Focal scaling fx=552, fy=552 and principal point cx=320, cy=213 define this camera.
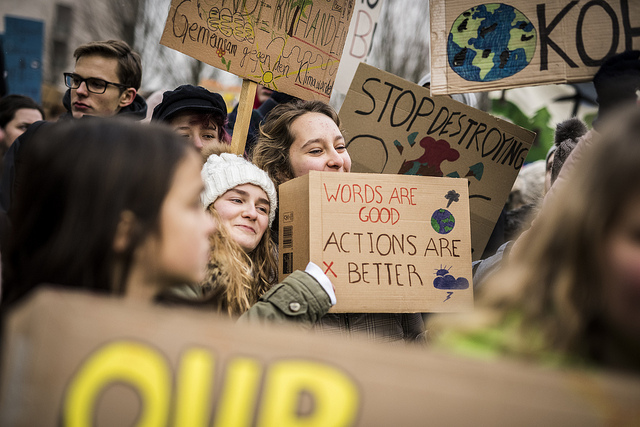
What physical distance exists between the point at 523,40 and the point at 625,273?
5.59 ft

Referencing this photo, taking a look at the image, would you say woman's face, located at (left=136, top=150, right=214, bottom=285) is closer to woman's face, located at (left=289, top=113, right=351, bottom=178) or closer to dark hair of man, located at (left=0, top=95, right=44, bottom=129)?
woman's face, located at (left=289, top=113, right=351, bottom=178)

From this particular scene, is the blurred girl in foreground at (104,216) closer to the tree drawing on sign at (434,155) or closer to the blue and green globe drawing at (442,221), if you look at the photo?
the blue and green globe drawing at (442,221)

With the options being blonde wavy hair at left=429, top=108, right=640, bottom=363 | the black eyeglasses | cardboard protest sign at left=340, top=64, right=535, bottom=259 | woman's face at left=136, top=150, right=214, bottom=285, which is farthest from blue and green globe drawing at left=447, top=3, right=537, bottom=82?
the black eyeglasses

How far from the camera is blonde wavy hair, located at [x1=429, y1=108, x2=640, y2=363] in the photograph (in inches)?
36.1

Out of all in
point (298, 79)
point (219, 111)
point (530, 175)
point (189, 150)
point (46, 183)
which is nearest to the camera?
point (46, 183)

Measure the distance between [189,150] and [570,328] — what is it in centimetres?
86

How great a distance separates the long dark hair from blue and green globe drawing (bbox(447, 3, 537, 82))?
1.63m

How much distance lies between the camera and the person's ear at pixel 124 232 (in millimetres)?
1118

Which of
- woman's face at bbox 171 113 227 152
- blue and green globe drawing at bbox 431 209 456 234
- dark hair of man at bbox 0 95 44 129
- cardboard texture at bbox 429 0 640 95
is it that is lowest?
blue and green globe drawing at bbox 431 209 456 234

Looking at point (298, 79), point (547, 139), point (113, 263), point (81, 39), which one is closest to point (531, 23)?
point (298, 79)

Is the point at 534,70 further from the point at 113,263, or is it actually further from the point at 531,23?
the point at 113,263

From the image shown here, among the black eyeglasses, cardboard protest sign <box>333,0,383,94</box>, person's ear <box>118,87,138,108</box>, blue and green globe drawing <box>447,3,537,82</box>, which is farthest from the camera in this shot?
cardboard protest sign <box>333,0,383,94</box>

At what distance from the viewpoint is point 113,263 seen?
1.12 metres

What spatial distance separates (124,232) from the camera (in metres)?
1.13
